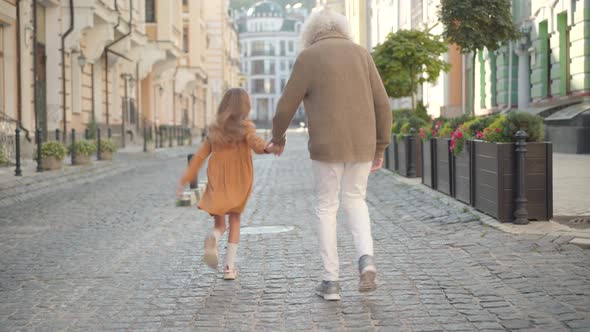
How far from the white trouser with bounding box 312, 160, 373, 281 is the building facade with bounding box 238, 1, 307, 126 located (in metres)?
127

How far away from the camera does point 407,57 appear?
22391 mm

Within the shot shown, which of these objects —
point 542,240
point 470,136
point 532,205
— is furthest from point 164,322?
point 470,136

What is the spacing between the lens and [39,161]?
16625 millimetres

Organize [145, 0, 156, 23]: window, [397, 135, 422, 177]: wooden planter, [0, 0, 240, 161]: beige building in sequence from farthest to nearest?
[145, 0, 156, 23]: window < [0, 0, 240, 161]: beige building < [397, 135, 422, 177]: wooden planter

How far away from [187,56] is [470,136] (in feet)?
147

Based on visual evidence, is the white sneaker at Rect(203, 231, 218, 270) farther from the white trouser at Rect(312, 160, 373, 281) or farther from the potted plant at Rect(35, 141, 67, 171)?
the potted plant at Rect(35, 141, 67, 171)

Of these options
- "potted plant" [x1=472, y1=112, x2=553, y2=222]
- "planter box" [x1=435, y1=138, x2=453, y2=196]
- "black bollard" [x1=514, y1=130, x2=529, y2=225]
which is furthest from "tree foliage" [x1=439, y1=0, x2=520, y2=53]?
"black bollard" [x1=514, y1=130, x2=529, y2=225]

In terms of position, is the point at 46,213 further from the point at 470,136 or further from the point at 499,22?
the point at 499,22

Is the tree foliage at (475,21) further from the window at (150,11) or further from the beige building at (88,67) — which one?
the window at (150,11)

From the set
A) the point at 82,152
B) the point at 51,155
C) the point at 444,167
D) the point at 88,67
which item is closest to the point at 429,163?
the point at 444,167

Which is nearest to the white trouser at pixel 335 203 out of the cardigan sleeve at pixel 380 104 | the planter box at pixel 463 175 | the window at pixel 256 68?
the cardigan sleeve at pixel 380 104

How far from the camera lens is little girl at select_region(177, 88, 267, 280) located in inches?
232

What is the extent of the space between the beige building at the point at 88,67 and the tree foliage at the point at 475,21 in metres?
10.8

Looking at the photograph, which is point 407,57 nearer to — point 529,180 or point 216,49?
point 529,180
